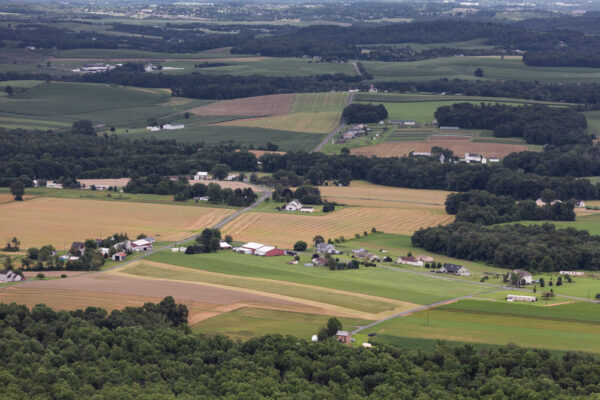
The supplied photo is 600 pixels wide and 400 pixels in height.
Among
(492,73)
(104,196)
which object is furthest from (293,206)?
(492,73)

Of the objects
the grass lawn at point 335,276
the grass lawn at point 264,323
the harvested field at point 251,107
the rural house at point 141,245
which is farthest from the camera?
the harvested field at point 251,107

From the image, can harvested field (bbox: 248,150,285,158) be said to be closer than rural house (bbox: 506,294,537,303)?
No

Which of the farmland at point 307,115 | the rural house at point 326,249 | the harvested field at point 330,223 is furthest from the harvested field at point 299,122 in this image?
the rural house at point 326,249

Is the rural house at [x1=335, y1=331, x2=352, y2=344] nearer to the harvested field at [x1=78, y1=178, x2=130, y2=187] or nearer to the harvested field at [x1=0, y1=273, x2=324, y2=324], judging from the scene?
the harvested field at [x1=0, y1=273, x2=324, y2=324]

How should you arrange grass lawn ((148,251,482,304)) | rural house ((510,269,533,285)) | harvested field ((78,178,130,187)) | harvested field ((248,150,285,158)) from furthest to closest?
harvested field ((248,150,285,158)), harvested field ((78,178,130,187)), rural house ((510,269,533,285)), grass lawn ((148,251,482,304))

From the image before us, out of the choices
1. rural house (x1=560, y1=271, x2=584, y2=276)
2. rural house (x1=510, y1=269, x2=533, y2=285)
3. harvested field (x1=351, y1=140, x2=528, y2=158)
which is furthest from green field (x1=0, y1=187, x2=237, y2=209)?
rural house (x1=560, y1=271, x2=584, y2=276)

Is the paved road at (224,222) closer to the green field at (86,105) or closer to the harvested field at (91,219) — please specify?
the harvested field at (91,219)

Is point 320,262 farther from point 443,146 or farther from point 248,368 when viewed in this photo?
point 443,146
